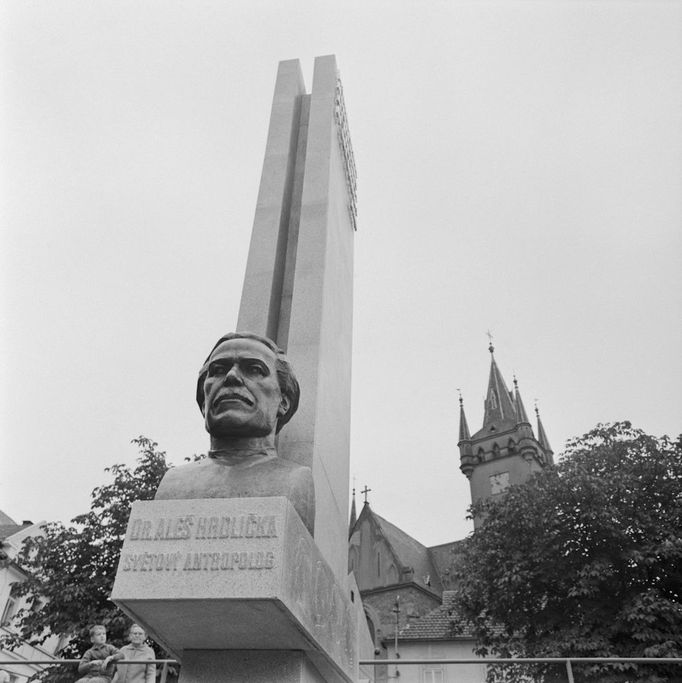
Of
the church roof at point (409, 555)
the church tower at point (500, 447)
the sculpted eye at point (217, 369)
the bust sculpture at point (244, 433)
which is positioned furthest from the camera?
the church tower at point (500, 447)

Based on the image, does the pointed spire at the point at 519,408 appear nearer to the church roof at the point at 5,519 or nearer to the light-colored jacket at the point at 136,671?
the church roof at the point at 5,519

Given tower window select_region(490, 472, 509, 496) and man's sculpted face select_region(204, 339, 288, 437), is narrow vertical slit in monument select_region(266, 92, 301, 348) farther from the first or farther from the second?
tower window select_region(490, 472, 509, 496)

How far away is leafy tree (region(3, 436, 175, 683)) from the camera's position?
15711mm

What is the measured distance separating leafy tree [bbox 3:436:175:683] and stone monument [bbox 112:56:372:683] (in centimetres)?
1147

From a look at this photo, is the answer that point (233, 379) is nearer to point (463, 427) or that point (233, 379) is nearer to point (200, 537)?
point (200, 537)

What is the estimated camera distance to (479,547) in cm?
2158

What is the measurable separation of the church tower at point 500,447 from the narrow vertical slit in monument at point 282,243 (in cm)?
5352

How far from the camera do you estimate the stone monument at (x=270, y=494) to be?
11.4 feet

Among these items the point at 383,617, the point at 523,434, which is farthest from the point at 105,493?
the point at 523,434

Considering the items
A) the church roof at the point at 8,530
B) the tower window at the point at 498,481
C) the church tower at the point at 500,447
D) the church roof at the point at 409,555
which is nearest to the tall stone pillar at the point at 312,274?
the church roof at the point at 8,530

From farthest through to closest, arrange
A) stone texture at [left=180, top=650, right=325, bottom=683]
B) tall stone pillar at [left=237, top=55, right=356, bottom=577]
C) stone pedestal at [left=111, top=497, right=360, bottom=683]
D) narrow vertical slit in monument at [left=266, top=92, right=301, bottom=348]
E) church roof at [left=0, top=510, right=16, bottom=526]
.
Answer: church roof at [left=0, top=510, right=16, bottom=526]
narrow vertical slit in monument at [left=266, top=92, right=301, bottom=348]
tall stone pillar at [left=237, top=55, right=356, bottom=577]
stone texture at [left=180, top=650, right=325, bottom=683]
stone pedestal at [left=111, top=497, right=360, bottom=683]

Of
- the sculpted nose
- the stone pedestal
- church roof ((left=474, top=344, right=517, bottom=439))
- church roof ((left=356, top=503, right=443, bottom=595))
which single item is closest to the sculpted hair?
the sculpted nose

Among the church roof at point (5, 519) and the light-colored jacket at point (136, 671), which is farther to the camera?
the church roof at point (5, 519)

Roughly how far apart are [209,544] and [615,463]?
19.3m
